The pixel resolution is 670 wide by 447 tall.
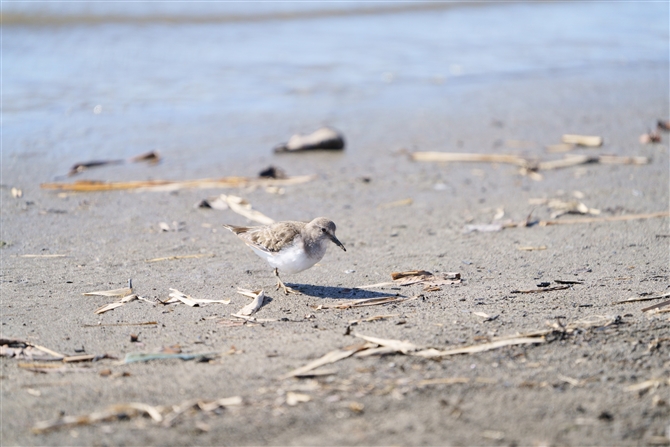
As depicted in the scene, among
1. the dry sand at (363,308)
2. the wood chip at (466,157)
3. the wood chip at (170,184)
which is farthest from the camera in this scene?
the wood chip at (466,157)

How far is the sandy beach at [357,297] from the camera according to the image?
12.5ft

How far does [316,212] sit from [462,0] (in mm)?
15821

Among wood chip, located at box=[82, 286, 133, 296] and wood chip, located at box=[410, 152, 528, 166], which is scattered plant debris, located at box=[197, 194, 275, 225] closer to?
wood chip, located at box=[82, 286, 133, 296]

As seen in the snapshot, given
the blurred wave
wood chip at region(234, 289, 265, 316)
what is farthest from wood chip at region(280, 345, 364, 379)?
the blurred wave

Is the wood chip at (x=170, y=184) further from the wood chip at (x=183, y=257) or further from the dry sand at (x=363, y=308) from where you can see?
the wood chip at (x=183, y=257)

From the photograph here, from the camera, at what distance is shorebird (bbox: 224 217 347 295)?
230 inches

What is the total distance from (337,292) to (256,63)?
30.7ft

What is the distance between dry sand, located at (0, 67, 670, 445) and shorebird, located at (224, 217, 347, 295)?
0.26m

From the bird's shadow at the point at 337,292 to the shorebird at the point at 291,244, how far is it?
0.42 feet

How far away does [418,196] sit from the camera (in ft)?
27.8

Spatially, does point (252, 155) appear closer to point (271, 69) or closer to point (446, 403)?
point (271, 69)

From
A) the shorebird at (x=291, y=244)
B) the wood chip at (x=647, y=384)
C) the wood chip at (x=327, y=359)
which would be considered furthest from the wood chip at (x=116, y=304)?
the wood chip at (x=647, y=384)

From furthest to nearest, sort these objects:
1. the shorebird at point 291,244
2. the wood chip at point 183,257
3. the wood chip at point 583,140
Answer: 1. the wood chip at point 583,140
2. the wood chip at point 183,257
3. the shorebird at point 291,244

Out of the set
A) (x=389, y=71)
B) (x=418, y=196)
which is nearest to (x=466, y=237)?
(x=418, y=196)
